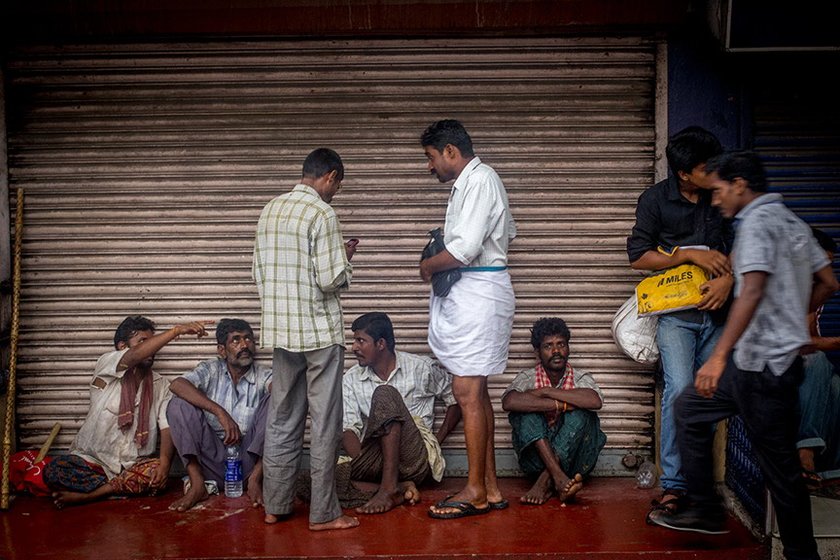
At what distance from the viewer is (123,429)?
5.70 meters

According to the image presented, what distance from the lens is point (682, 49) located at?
574 centimetres

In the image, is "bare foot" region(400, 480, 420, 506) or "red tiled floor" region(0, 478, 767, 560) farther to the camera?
"bare foot" region(400, 480, 420, 506)

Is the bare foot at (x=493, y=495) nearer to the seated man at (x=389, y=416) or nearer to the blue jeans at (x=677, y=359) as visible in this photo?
the seated man at (x=389, y=416)

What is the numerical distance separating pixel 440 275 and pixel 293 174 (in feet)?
5.19

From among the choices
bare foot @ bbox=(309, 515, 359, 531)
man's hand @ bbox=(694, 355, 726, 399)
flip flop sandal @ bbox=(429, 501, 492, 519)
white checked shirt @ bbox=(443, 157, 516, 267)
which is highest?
white checked shirt @ bbox=(443, 157, 516, 267)

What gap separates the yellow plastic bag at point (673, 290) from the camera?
191 inches

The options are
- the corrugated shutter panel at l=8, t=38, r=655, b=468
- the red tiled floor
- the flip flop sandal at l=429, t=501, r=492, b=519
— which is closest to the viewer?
the red tiled floor

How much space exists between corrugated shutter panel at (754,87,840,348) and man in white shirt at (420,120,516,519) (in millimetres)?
1984

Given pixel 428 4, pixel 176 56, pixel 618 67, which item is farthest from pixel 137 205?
pixel 618 67

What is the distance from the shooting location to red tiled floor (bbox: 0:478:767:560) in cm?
454

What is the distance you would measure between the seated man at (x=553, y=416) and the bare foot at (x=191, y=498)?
6.18 ft

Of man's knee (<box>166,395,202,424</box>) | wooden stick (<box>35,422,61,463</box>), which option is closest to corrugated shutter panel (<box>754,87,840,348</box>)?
man's knee (<box>166,395,202,424</box>)

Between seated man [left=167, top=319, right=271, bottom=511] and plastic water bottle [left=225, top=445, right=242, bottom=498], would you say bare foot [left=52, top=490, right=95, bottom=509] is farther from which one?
plastic water bottle [left=225, top=445, right=242, bottom=498]

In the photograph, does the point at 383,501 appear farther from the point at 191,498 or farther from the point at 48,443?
the point at 48,443
